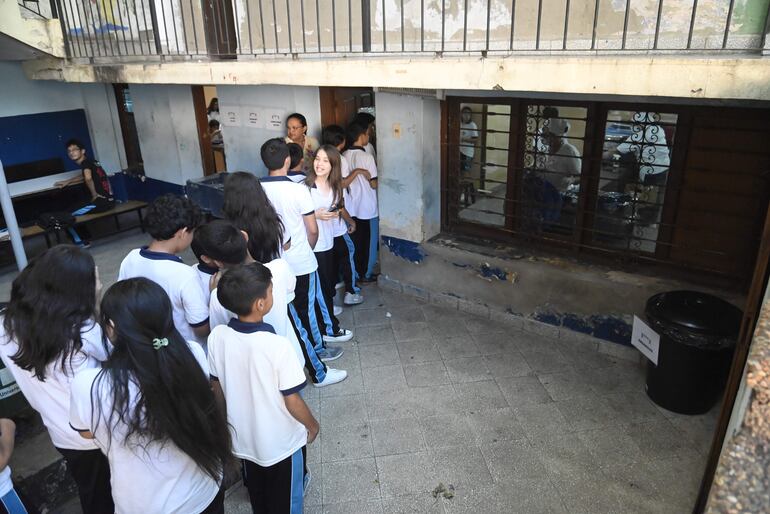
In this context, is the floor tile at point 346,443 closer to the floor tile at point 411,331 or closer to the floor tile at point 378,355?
the floor tile at point 378,355

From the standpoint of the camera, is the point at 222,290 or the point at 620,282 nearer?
the point at 222,290

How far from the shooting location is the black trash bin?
390 centimetres

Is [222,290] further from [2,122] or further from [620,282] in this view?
[2,122]

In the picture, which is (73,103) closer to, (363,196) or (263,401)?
(363,196)

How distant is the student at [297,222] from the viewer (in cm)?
438

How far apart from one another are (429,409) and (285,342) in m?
2.21

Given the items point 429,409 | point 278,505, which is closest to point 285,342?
point 278,505

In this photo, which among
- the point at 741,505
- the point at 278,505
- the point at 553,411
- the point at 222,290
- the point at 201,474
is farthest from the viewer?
the point at 553,411

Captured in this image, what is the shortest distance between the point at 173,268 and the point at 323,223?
2.16m

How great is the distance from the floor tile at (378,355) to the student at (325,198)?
598mm

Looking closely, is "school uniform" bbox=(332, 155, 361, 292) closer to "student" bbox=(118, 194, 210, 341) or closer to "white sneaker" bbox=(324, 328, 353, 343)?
"white sneaker" bbox=(324, 328, 353, 343)

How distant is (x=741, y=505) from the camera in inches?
42.9

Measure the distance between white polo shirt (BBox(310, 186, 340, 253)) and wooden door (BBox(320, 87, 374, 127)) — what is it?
1.88 meters

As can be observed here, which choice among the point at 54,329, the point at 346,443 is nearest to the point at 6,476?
the point at 54,329
